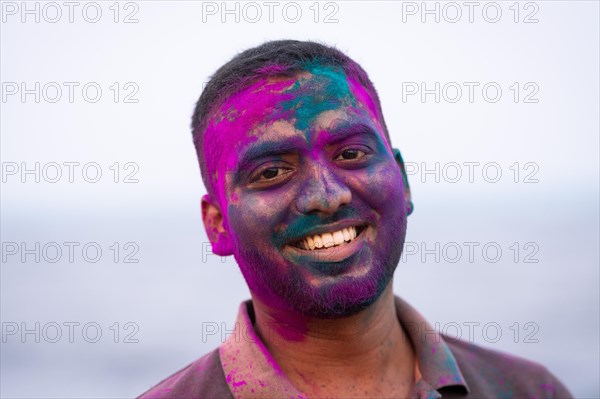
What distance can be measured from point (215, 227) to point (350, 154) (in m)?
0.64

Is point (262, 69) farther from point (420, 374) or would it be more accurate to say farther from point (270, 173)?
point (420, 374)

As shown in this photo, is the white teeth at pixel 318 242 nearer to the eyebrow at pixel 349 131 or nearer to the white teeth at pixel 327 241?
the white teeth at pixel 327 241

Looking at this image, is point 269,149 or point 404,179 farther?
point 404,179

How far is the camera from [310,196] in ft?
8.20

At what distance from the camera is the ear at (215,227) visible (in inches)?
113

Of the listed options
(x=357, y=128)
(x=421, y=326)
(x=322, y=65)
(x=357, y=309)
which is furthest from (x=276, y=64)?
(x=421, y=326)

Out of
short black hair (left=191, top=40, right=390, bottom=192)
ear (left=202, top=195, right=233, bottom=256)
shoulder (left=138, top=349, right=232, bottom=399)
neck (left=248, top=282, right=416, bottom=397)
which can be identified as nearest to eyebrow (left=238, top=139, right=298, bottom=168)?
short black hair (left=191, top=40, right=390, bottom=192)

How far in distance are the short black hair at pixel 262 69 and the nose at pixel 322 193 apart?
389 mm

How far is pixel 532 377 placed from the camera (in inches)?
117

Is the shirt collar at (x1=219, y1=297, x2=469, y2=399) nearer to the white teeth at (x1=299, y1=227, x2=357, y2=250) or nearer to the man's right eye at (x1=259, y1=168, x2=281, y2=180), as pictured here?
the white teeth at (x1=299, y1=227, x2=357, y2=250)

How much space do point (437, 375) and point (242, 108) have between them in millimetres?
1187

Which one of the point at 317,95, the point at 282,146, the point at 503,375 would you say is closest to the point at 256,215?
the point at 282,146

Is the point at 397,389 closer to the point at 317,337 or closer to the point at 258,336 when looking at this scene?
the point at 317,337

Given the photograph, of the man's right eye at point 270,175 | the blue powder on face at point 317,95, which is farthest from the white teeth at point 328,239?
the blue powder on face at point 317,95
